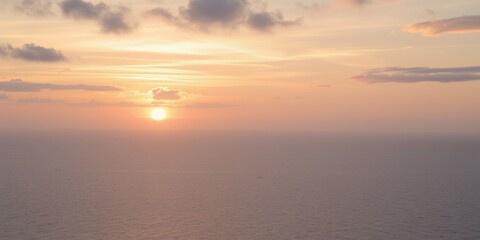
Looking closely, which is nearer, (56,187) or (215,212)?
(215,212)

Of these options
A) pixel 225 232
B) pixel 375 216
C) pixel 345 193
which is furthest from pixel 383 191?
pixel 225 232

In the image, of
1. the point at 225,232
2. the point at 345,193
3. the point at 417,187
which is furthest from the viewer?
the point at 417,187

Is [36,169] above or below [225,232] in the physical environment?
above

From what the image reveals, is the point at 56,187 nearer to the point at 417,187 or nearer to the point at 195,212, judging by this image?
the point at 195,212

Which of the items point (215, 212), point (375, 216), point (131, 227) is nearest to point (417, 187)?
point (375, 216)

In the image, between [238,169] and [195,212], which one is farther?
[238,169]

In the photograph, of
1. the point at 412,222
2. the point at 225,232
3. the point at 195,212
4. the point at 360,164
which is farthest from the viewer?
the point at 360,164

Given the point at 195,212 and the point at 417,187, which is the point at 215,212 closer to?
the point at 195,212

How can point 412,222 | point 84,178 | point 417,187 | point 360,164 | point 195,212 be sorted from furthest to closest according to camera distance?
point 360,164, point 84,178, point 417,187, point 195,212, point 412,222

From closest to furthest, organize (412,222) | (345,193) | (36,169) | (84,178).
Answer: (412,222), (345,193), (84,178), (36,169)

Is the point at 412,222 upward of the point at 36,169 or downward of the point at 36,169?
downward
